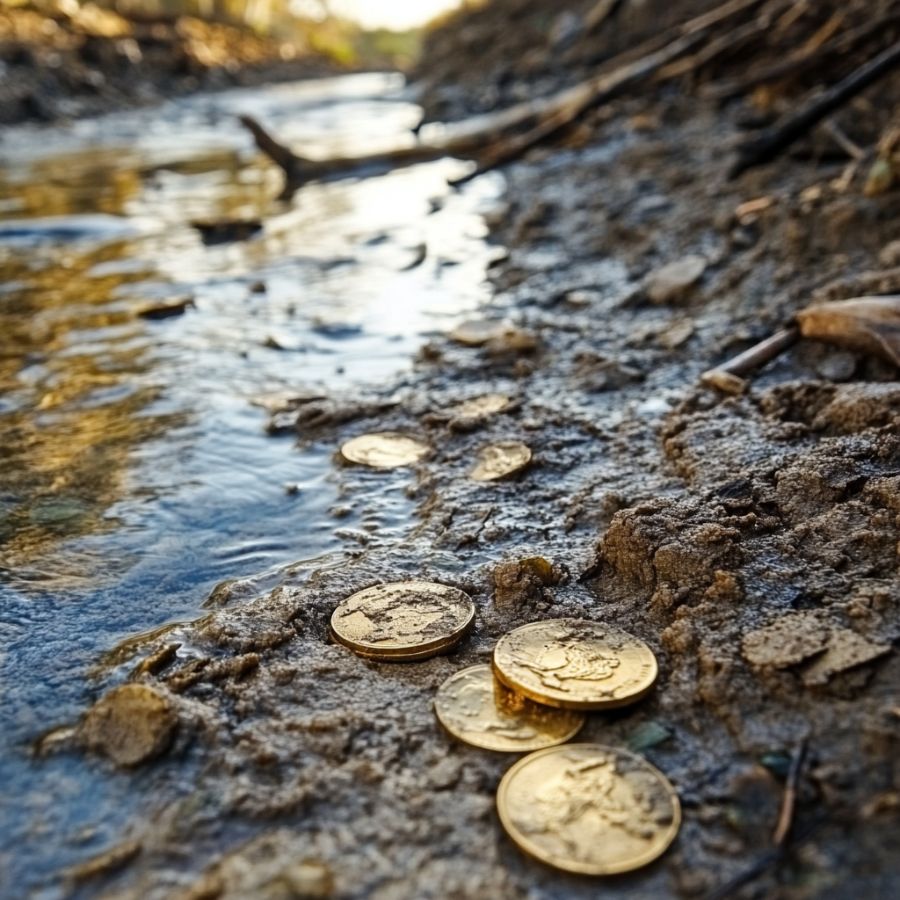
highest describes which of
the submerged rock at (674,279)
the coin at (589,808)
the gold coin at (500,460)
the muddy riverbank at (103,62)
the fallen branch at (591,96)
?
the muddy riverbank at (103,62)

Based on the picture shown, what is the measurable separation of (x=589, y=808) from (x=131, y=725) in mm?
927

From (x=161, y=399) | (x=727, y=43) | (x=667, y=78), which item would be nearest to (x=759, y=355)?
(x=161, y=399)

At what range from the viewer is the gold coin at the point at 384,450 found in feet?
10.4

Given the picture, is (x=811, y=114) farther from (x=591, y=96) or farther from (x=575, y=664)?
(x=575, y=664)

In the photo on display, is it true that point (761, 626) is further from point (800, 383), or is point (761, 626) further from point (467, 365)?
point (467, 365)

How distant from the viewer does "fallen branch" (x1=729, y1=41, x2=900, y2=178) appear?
15.6 feet

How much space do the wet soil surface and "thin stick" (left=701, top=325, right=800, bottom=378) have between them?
0.07 meters

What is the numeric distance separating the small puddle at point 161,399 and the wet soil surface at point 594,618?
125 millimetres

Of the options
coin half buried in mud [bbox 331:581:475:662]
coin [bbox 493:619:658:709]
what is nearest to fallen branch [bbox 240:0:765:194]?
coin half buried in mud [bbox 331:581:475:662]

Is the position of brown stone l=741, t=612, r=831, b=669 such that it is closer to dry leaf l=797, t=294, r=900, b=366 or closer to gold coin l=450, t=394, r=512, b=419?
dry leaf l=797, t=294, r=900, b=366

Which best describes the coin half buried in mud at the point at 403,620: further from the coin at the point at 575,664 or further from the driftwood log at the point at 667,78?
the driftwood log at the point at 667,78

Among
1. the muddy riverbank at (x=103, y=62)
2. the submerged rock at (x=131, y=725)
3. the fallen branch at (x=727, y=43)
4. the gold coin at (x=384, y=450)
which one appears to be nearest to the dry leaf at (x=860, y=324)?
the gold coin at (x=384, y=450)

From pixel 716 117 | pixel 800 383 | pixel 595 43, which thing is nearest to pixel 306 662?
pixel 800 383

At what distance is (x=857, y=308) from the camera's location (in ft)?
10.6
